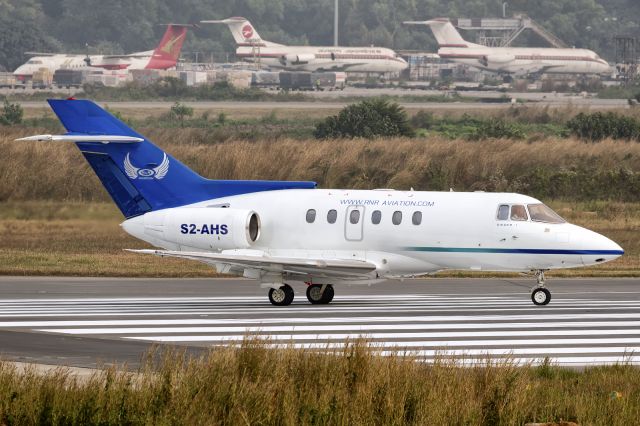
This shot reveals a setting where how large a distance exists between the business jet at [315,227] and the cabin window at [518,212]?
0.02m

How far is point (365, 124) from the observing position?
61.7m

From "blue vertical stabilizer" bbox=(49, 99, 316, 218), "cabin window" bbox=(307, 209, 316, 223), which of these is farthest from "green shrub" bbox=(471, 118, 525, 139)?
"cabin window" bbox=(307, 209, 316, 223)

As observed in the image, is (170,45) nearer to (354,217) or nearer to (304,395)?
(354,217)

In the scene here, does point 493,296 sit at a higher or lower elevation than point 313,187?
lower

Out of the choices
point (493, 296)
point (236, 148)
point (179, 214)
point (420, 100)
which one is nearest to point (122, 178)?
point (179, 214)

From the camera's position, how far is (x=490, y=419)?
1292cm

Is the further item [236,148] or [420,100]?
[420,100]

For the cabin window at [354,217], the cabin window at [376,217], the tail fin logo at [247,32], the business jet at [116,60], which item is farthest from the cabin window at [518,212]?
the tail fin logo at [247,32]

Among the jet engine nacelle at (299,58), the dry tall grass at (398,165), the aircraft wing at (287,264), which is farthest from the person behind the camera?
the jet engine nacelle at (299,58)

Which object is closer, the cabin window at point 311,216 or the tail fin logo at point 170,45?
the cabin window at point 311,216

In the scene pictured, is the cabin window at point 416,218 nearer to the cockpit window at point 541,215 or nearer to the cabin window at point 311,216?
the cabin window at point 311,216

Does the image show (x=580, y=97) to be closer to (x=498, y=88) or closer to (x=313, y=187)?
(x=498, y=88)

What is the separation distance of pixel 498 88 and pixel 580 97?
48.2 feet

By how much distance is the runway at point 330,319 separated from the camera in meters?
18.7
